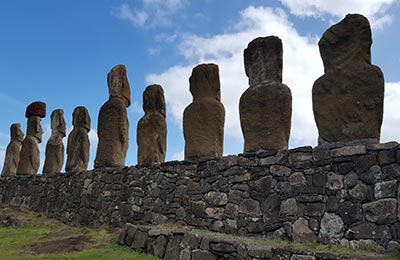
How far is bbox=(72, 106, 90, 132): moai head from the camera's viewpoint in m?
15.1

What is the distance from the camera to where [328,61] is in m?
7.98

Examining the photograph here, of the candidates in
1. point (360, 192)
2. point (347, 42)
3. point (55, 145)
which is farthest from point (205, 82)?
point (55, 145)

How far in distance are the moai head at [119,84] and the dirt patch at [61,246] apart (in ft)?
15.7

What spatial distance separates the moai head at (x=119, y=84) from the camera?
1332cm

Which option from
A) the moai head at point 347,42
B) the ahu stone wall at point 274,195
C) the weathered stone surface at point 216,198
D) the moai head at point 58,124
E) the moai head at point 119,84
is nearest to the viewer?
the ahu stone wall at point 274,195

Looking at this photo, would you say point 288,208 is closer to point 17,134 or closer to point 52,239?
point 52,239

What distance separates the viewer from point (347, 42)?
782 cm

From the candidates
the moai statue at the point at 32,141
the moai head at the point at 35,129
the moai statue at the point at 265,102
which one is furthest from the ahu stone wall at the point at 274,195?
the moai head at the point at 35,129

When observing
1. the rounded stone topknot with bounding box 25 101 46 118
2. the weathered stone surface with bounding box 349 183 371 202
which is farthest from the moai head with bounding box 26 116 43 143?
the weathered stone surface with bounding box 349 183 371 202

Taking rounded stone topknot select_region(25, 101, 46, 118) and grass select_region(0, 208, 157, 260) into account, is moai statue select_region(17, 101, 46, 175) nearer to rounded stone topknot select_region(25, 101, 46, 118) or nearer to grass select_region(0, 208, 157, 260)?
rounded stone topknot select_region(25, 101, 46, 118)

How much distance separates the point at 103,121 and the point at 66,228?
11.2 ft

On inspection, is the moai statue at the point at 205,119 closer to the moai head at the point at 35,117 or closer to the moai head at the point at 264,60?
the moai head at the point at 264,60

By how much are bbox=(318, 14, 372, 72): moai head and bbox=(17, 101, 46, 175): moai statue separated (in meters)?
13.7

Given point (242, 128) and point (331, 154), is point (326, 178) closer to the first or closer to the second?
point (331, 154)
